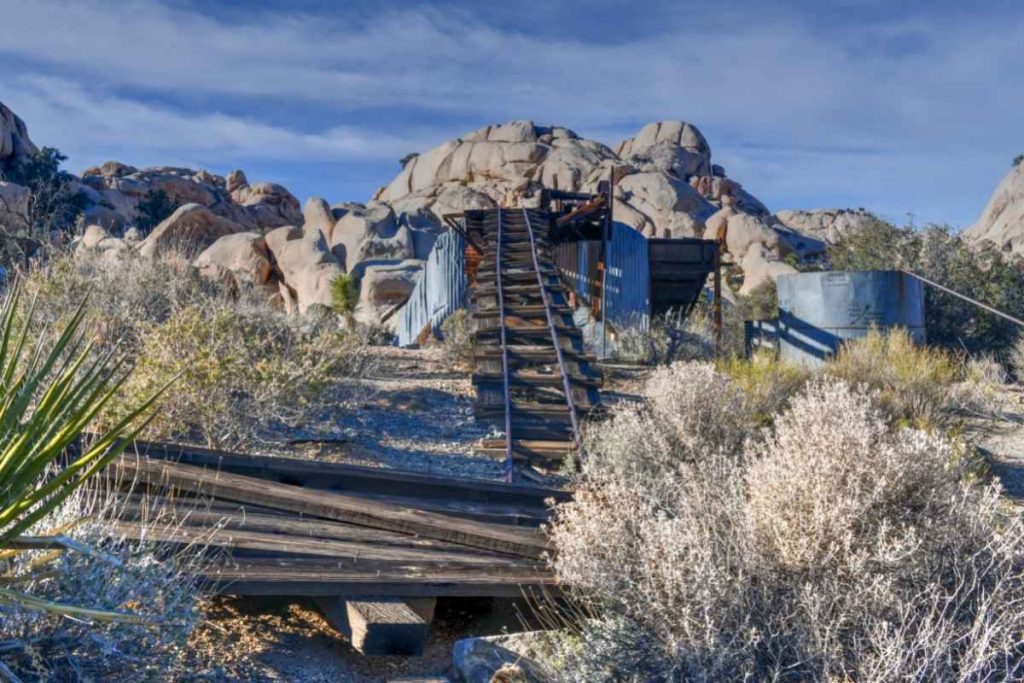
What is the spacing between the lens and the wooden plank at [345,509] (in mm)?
5637

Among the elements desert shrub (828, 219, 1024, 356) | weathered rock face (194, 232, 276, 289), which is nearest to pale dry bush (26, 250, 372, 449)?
desert shrub (828, 219, 1024, 356)

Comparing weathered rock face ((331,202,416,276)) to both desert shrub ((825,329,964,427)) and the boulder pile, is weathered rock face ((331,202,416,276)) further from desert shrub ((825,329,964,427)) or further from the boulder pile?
desert shrub ((825,329,964,427))

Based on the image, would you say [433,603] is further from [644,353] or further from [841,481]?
[644,353]

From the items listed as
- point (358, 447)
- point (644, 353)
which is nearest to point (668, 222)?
point (644, 353)

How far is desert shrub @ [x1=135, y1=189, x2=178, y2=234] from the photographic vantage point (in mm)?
55031

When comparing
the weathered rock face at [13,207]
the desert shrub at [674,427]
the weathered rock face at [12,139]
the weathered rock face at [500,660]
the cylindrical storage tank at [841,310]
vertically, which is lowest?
the weathered rock face at [500,660]

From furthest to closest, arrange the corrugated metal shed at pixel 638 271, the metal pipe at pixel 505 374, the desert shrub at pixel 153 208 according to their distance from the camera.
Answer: the desert shrub at pixel 153 208 < the corrugated metal shed at pixel 638 271 < the metal pipe at pixel 505 374

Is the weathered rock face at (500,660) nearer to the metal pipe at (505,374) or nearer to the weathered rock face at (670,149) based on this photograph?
the metal pipe at (505,374)

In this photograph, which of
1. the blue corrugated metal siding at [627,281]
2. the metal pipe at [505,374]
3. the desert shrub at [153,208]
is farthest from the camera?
the desert shrub at [153,208]

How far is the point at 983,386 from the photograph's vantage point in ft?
43.0

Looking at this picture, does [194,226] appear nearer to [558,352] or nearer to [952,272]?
[952,272]

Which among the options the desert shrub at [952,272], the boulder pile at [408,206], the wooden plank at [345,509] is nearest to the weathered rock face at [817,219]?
the boulder pile at [408,206]

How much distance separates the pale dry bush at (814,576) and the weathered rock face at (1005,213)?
54197 mm

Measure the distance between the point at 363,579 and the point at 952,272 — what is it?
1967 centimetres
